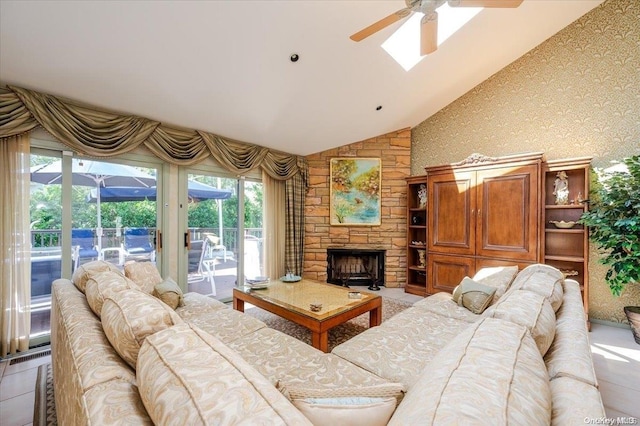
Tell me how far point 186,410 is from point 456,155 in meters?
4.64

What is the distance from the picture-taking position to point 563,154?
3.40m

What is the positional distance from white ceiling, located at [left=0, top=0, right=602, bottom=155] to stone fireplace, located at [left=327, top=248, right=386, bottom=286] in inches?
83.1

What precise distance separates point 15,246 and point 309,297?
262 centimetres

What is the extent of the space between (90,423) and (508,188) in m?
4.09

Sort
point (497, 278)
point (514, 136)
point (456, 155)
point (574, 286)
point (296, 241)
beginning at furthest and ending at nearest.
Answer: point (296, 241), point (456, 155), point (514, 136), point (497, 278), point (574, 286)

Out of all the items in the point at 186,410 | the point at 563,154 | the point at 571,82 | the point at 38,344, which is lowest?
the point at 38,344

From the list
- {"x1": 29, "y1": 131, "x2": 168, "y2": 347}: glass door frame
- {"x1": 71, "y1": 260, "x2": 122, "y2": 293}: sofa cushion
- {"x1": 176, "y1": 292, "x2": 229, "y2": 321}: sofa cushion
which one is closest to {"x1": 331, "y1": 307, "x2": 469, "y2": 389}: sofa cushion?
{"x1": 176, "y1": 292, "x2": 229, "y2": 321}: sofa cushion

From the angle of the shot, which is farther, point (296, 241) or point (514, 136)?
point (296, 241)

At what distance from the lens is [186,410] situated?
0.62 metres

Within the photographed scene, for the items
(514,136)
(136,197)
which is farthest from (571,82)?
(136,197)

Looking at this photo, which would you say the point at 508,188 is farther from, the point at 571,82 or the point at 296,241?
the point at 296,241

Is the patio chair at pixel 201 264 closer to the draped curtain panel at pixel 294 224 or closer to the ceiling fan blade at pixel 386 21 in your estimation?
the draped curtain panel at pixel 294 224

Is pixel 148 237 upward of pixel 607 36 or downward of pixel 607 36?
downward

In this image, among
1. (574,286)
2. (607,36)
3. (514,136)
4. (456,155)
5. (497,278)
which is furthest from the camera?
(456,155)
